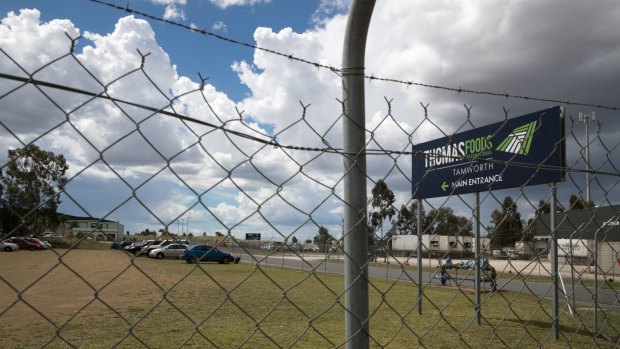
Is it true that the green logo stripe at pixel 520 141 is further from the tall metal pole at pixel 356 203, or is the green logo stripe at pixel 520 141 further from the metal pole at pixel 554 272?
the tall metal pole at pixel 356 203

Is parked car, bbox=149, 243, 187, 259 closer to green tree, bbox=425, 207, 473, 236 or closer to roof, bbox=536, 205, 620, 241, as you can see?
roof, bbox=536, 205, 620, 241

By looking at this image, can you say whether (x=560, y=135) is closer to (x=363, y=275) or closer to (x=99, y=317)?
(x=363, y=275)

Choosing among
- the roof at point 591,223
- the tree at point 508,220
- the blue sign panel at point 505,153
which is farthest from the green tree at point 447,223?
the blue sign panel at point 505,153

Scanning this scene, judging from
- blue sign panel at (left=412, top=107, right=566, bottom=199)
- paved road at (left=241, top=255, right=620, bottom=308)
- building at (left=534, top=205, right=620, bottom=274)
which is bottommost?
paved road at (left=241, top=255, right=620, bottom=308)

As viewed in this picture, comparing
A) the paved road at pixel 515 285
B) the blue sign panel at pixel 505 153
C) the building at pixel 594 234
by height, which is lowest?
the paved road at pixel 515 285

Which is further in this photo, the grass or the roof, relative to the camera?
the grass

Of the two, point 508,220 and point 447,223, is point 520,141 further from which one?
point 447,223

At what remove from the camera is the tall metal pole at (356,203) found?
6.38 feet

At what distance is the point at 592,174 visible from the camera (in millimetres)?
3105

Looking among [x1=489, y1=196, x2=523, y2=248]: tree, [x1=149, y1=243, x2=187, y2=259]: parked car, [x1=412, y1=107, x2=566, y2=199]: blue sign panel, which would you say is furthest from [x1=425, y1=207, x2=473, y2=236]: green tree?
[x1=149, y1=243, x2=187, y2=259]: parked car

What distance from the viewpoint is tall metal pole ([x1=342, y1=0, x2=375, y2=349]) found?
76.6 inches

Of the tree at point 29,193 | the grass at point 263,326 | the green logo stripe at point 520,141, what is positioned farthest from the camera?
the green logo stripe at point 520,141

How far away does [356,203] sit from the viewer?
6.38 ft

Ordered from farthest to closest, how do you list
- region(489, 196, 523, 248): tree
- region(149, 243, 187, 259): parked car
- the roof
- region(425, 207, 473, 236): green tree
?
1. region(149, 243, 187, 259): parked car
2. the roof
3. region(489, 196, 523, 248): tree
4. region(425, 207, 473, 236): green tree
